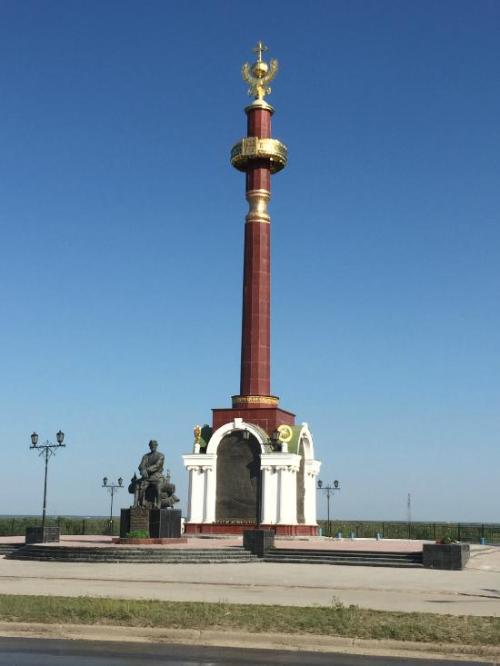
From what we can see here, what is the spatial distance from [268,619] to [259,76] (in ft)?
140

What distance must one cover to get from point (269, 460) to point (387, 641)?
103ft

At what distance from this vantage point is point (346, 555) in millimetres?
30438

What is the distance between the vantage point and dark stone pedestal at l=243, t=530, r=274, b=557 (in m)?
30.8

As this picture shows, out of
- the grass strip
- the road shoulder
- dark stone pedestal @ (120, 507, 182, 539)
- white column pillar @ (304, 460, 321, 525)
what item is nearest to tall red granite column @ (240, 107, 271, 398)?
white column pillar @ (304, 460, 321, 525)

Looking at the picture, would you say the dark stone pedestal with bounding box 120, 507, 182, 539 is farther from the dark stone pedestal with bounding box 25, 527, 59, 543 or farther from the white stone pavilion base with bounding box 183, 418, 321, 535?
the white stone pavilion base with bounding box 183, 418, 321, 535

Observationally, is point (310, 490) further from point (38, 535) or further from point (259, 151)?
point (259, 151)

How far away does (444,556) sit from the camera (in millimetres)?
28016

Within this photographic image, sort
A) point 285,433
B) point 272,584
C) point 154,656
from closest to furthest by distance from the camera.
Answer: point 154,656 < point 272,584 < point 285,433

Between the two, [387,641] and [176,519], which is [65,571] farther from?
[387,641]

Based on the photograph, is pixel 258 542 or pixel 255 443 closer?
pixel 258 542

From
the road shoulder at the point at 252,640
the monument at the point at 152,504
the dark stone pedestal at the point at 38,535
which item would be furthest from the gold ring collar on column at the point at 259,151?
the road shoulder at the point at 252,640

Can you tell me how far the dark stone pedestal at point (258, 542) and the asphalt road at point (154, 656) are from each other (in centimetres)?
1908

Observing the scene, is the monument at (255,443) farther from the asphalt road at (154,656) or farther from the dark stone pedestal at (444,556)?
the asphalt road at (154,656)

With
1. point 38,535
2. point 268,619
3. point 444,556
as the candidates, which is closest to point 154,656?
point 268,619
